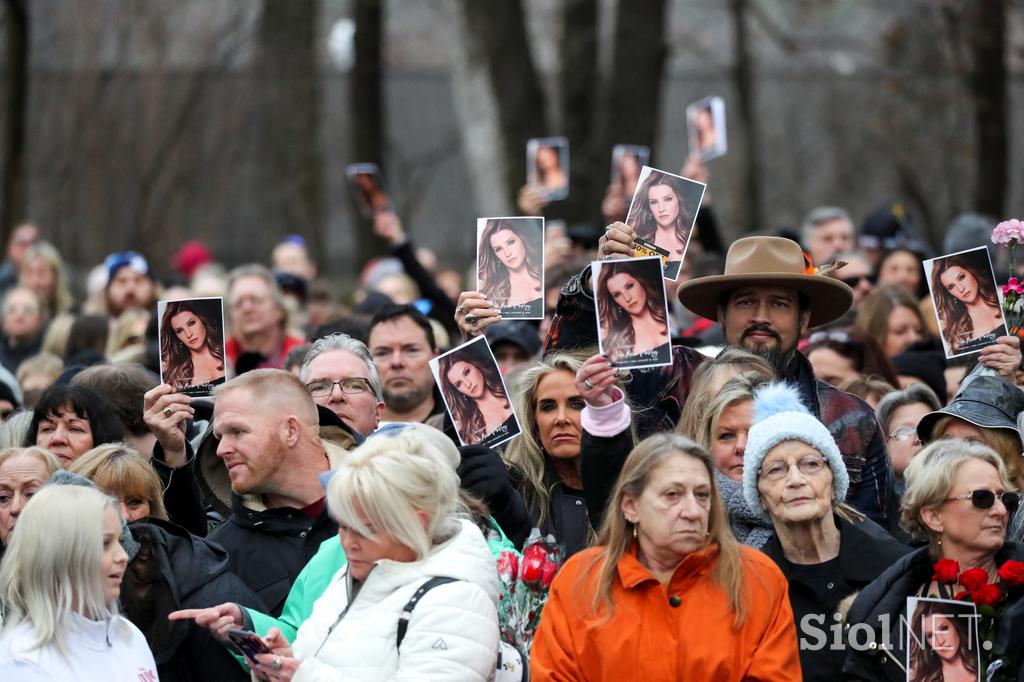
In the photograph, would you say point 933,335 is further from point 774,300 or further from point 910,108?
point 910,108

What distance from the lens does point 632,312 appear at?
6.18m

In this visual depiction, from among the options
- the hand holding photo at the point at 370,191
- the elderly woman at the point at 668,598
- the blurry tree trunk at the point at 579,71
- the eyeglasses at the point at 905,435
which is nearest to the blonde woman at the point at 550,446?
the elderly woman at the point at 668,598

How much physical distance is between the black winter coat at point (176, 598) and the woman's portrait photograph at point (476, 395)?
1.12m

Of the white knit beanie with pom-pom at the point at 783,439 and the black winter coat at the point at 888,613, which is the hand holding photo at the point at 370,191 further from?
the black winter coat at the point at 888,613

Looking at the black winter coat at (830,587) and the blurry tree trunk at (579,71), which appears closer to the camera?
the black winter coat at (830,587)

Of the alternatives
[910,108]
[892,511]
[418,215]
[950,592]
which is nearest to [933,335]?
[892,511]

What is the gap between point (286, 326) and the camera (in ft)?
35.3

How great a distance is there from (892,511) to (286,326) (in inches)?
187

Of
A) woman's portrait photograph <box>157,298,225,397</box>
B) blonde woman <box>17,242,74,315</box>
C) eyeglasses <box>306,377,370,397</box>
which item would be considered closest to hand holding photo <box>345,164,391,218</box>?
blonde woman <box>17,242,74,315</box>

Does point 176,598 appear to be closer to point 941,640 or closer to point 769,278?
point 941,640

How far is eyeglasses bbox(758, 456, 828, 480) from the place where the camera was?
5.97 metres

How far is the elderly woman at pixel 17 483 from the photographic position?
654cm

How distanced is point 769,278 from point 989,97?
36.4 feet

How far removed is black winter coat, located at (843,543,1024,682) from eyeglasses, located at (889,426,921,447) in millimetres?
1905
